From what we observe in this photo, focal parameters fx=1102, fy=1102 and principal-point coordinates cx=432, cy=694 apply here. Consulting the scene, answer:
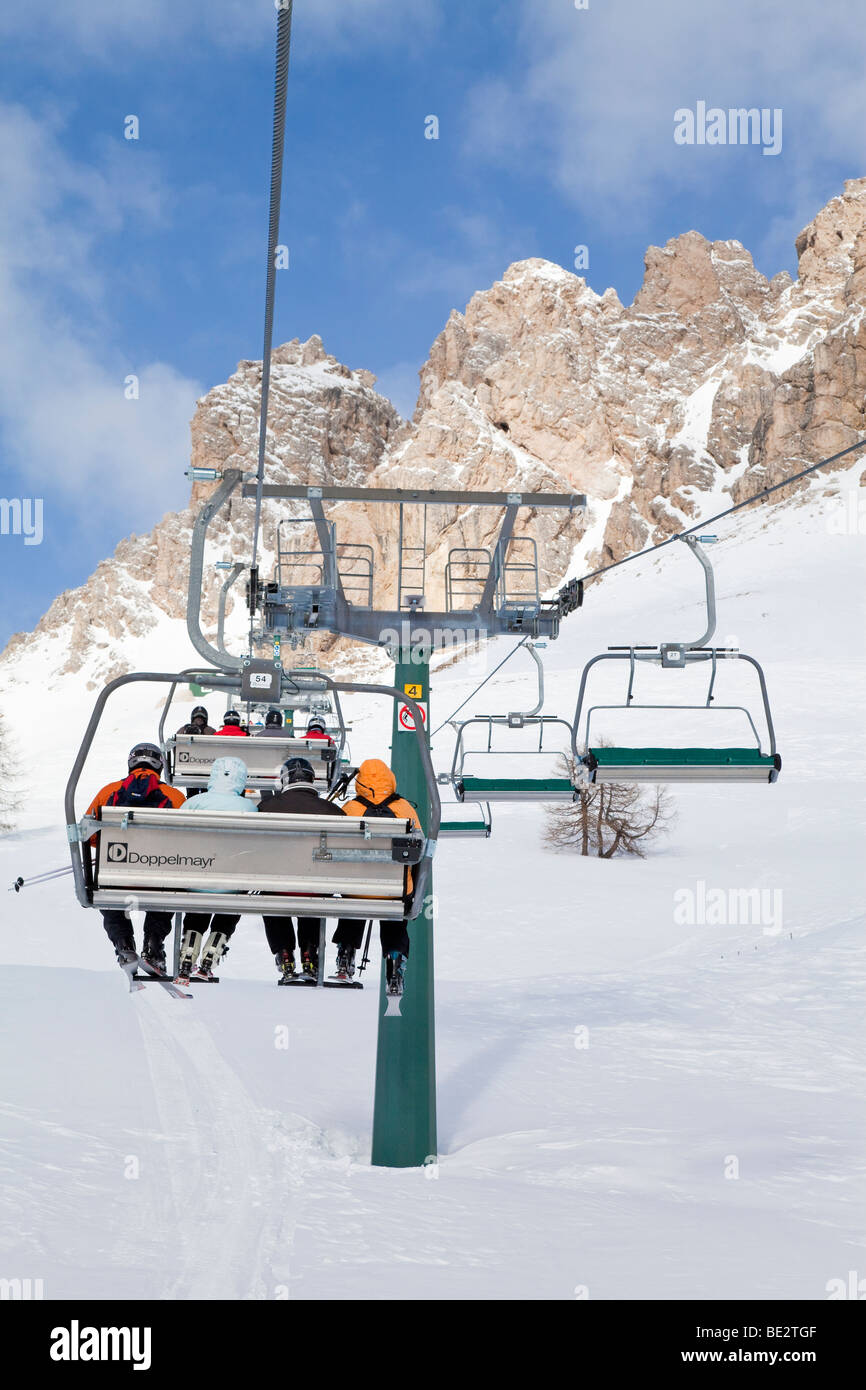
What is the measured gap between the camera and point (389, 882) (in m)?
5.15

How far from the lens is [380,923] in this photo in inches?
242

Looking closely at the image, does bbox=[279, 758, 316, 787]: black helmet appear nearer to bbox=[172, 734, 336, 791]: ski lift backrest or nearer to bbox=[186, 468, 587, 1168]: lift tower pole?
bbox=[186, 468, 587, 1168]: lift tower pole

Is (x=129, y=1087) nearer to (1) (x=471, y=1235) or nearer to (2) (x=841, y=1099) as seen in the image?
(1) (x=471, y=1235)

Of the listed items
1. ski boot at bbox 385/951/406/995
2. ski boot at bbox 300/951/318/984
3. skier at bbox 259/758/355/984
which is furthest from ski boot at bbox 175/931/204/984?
ski boot at bbox 385/951/406/995

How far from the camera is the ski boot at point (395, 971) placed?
22.4 ft

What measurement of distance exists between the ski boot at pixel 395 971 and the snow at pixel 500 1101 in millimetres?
1712

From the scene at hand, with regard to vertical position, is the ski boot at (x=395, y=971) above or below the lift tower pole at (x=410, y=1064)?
above

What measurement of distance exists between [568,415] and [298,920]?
13896 cm

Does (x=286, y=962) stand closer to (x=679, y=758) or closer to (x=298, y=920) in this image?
(x=298, y=920)

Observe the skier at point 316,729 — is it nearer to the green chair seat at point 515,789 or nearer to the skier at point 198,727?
the skier at point 198,727

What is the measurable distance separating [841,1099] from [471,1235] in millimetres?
6037

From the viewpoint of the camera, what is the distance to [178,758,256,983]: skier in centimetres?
637

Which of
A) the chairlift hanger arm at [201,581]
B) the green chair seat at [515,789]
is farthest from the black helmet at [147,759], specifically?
the green chair seat at [515,789]
